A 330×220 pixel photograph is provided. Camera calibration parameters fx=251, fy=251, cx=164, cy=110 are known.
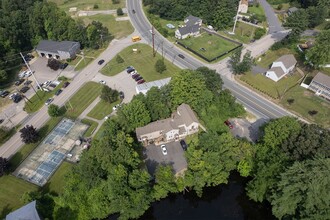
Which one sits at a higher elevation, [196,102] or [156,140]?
[196,102]

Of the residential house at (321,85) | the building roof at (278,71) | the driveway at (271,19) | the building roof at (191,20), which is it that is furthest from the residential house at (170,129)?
the driveway at (271,19)

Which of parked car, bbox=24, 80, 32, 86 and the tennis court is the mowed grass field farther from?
parked car, bbox=24, 80, 32, 86

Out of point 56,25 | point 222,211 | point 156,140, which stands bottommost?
point 222,211

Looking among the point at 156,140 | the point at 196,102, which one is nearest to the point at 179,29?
the point at 196,102

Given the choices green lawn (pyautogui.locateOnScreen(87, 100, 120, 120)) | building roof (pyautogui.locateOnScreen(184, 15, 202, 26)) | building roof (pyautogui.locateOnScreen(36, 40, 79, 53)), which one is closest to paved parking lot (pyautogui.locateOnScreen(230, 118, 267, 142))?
green lawn (pyautogui.locateOnScreen(87, 100, 120, 120))

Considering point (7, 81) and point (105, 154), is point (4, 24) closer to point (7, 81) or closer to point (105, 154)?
point (7, 81)

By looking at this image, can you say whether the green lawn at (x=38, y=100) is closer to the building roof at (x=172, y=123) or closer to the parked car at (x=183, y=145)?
the building roof at (x=172, y=123)
